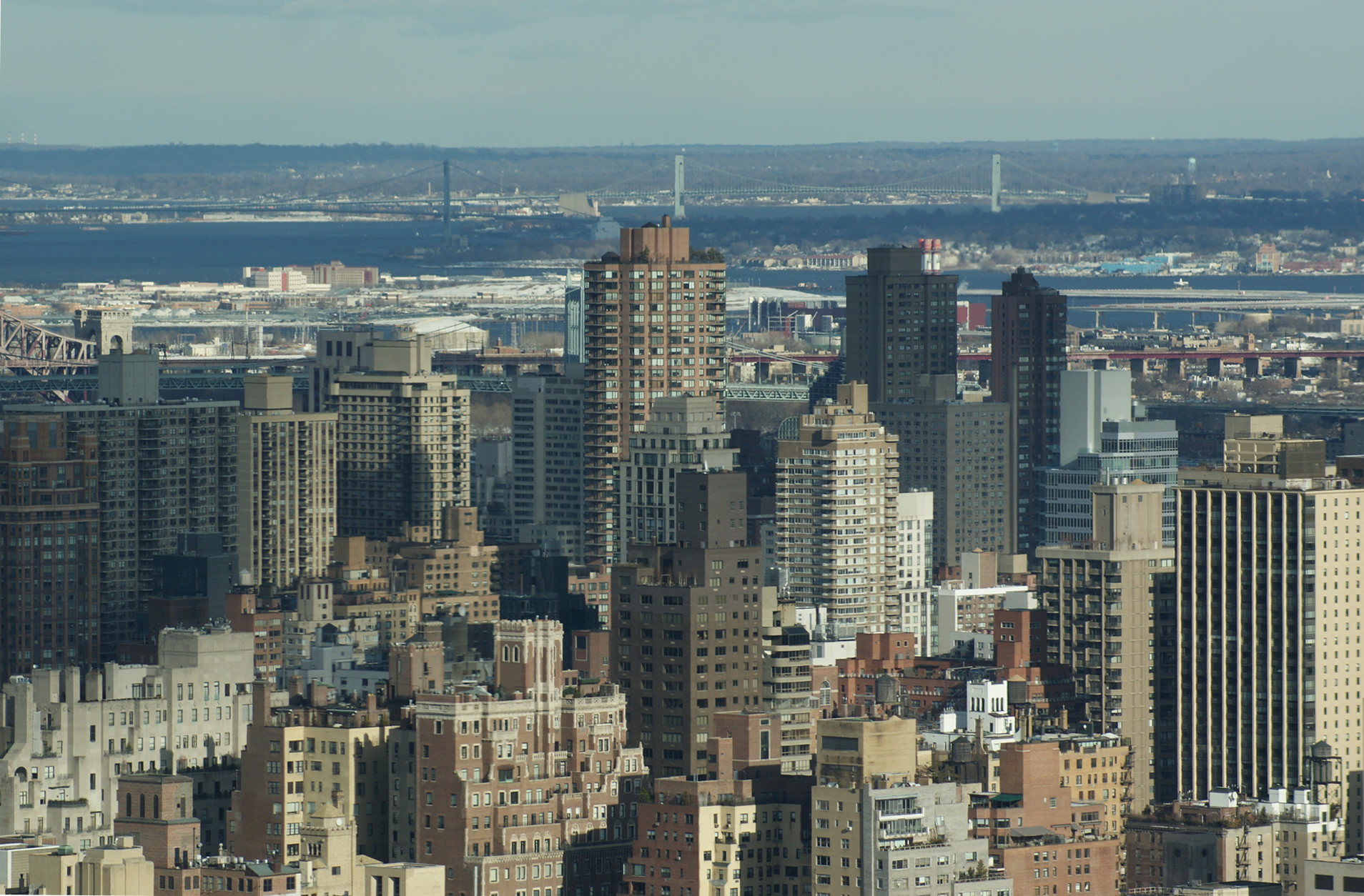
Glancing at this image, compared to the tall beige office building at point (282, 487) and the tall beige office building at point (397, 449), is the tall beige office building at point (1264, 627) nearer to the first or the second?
the tall beige office building at point (282, 487)

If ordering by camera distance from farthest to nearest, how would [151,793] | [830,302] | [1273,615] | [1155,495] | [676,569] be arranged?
[830,302]
[1155,495]
[1273,615]
[676,569]
[151,793]

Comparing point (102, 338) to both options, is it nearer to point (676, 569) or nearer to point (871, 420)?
point (871, 420)

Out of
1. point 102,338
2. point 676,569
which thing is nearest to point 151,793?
point 676,569

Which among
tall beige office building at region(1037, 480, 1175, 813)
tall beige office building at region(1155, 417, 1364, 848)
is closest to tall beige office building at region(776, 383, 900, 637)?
tall beige office building at region(1037, 480, 1175, 813)

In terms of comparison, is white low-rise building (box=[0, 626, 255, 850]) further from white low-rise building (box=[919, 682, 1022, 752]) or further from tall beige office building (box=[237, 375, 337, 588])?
tall beige office building (box=[237, 375, 337, 588])

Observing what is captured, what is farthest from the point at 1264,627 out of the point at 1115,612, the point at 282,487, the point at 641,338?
the point at 282,487

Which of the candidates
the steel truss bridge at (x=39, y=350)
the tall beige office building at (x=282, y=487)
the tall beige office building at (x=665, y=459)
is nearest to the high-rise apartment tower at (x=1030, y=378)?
the tall beige office building at (x=282, y=487)

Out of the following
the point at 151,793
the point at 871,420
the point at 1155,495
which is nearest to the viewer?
the point at 151,793
